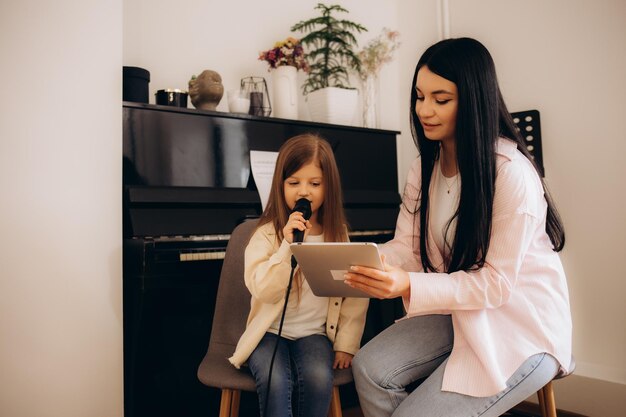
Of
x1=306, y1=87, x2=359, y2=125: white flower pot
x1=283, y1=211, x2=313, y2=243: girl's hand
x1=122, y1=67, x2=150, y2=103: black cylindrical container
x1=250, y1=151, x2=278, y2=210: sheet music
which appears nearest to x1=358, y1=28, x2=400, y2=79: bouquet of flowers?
x1=306, y1=87, x2=359, y2=125: white flower pot

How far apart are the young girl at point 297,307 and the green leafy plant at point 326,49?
1212 mm

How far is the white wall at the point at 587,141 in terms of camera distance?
2.11 m

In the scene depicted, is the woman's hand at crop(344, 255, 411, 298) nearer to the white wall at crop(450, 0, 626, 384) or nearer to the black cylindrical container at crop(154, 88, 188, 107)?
the black cylindrical container at crop(154, 88, 188, 107)

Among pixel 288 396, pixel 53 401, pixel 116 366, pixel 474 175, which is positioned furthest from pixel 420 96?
pixel 53 401

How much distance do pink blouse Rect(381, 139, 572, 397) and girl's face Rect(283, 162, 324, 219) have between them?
20.1 inches

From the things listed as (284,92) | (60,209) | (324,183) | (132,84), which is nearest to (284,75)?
(284,92)

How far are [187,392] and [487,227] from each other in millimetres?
1306

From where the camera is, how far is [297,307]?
151 centimetres

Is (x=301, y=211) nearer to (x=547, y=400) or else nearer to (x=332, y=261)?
(x=332, y=261)

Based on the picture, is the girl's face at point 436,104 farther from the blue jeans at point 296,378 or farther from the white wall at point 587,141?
the white wall at point 587,141

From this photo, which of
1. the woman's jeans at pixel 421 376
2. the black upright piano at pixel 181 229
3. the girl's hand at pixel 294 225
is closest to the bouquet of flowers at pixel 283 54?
the black upright piano at pixel 181 229

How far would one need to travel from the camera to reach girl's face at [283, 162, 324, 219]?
155cm

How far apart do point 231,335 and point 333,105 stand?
1453 mm

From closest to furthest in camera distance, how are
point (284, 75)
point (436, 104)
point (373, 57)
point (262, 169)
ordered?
point (436, 104) < point (262, 169) < point (284, 75) < point (373, 57)
